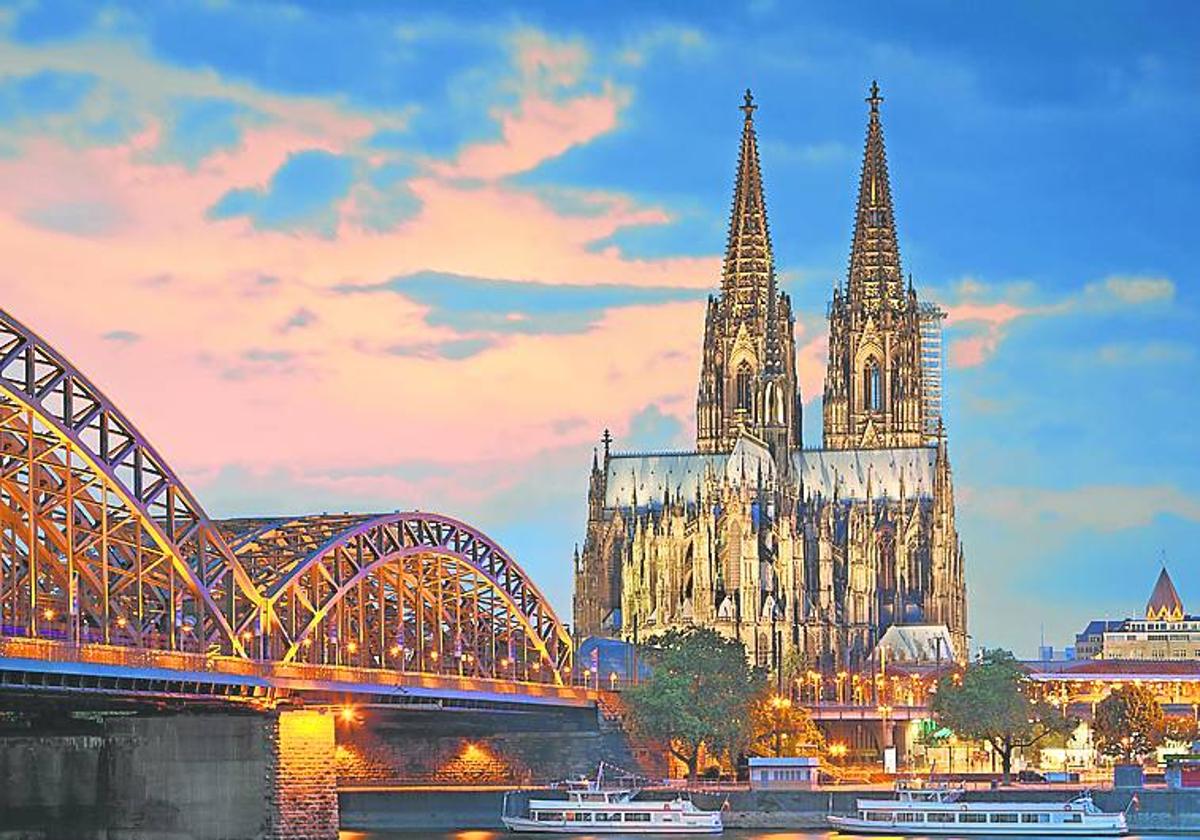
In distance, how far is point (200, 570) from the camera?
105 meters

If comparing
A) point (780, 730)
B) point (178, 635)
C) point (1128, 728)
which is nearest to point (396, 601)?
point (178, 635)

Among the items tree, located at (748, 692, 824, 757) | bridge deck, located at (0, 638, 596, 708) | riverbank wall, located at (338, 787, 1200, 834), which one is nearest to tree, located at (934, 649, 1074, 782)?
tree, located at (748, 692, 824, 757)

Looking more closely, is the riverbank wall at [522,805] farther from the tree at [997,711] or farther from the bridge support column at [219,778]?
the bridge support column at [219,778]

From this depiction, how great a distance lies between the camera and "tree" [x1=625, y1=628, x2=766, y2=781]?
150625 millimetres

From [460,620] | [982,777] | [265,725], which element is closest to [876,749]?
[982,777]

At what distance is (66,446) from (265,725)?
15.3m

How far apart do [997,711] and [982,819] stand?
36.9 m

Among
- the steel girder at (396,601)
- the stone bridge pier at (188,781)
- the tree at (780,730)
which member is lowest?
the stone bridge pier at (188,781)

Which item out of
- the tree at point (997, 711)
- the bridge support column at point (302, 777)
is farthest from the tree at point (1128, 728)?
the bridge support column at point (302, 777)

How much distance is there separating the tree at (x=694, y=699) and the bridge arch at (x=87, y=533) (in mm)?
47987

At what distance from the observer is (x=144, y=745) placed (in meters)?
101

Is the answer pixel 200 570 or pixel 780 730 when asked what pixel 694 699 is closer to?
pixel 780 730

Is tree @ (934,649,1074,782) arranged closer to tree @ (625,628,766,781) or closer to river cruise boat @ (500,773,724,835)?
tree @ (625,628,766,781)

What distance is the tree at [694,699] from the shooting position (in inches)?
5930
